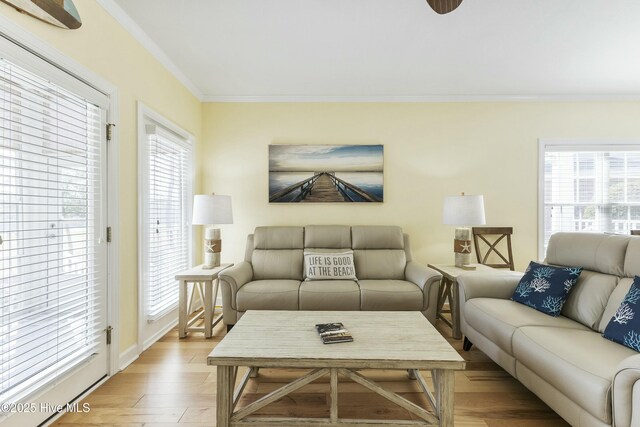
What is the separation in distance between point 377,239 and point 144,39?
9.35 feet

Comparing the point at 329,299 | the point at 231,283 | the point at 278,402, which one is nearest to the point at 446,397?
the point at 278,402

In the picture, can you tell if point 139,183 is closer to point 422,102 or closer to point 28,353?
point 28,353

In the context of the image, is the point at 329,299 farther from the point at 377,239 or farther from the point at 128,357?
the point at 128,357

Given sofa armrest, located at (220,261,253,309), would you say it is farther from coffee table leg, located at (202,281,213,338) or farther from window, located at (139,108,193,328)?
window, located at (139,108,193,328)

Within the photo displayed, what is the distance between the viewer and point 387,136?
3.68 m

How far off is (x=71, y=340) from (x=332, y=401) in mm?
1590

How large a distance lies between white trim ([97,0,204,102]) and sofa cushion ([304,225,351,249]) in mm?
2112

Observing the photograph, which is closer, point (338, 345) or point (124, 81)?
point (338, 345)

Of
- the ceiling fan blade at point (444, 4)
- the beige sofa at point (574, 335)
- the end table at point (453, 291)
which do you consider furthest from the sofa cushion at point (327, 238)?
the ceiling fan blade at point (444, 4)

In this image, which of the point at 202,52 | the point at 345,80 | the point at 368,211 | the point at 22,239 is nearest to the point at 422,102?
the point at 345,80

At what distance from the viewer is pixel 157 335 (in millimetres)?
2746

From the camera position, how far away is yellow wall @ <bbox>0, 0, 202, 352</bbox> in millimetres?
1882

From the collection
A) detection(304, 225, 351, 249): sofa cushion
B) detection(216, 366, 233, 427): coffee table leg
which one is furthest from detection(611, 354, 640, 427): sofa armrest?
detection(304, 225, 351, 249): sofa cushion

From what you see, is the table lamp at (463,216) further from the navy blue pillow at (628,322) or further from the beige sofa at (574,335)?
the navy blue pillow at (628,322)
